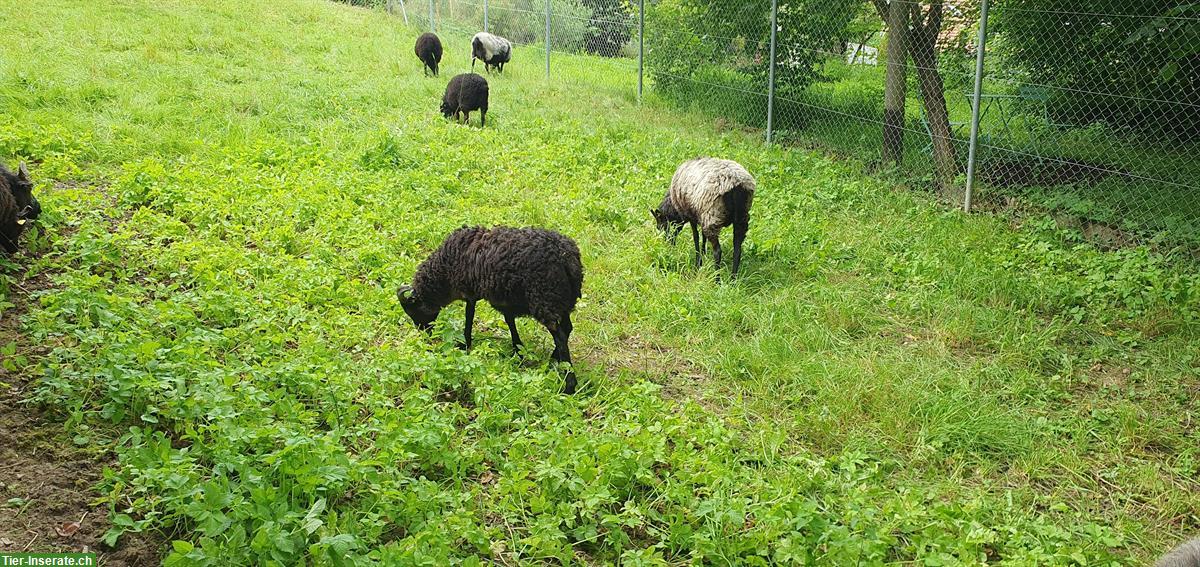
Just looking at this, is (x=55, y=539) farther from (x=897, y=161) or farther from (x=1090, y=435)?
(x=897, y=161)

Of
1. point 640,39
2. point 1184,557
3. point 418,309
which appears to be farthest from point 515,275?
point 640,39

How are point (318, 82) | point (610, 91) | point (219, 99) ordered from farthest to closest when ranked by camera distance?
1. point (610, 91)
2. point (318, 82)
3. point (219, 99)

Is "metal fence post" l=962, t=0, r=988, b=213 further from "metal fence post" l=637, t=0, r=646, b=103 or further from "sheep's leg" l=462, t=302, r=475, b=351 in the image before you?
"metal fence post" l=637, t=0, r=646, b=103

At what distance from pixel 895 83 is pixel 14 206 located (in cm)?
855

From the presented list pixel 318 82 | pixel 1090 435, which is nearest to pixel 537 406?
pixel 1090 435

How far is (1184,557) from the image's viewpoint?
3.36 m

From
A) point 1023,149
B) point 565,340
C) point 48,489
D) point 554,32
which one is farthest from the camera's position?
point 554,32

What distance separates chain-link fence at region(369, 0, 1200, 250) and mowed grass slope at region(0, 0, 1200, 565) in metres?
0.68

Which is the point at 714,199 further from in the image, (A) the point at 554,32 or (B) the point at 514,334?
(A) the point at 554,32

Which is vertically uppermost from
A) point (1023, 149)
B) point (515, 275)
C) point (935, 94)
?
point (935, 94)

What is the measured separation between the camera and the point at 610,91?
1449cm

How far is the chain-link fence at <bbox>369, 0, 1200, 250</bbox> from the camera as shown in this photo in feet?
Result: 25.1

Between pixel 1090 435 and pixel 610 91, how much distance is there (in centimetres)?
1076

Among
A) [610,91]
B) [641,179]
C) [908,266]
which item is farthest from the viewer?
[610,91]
